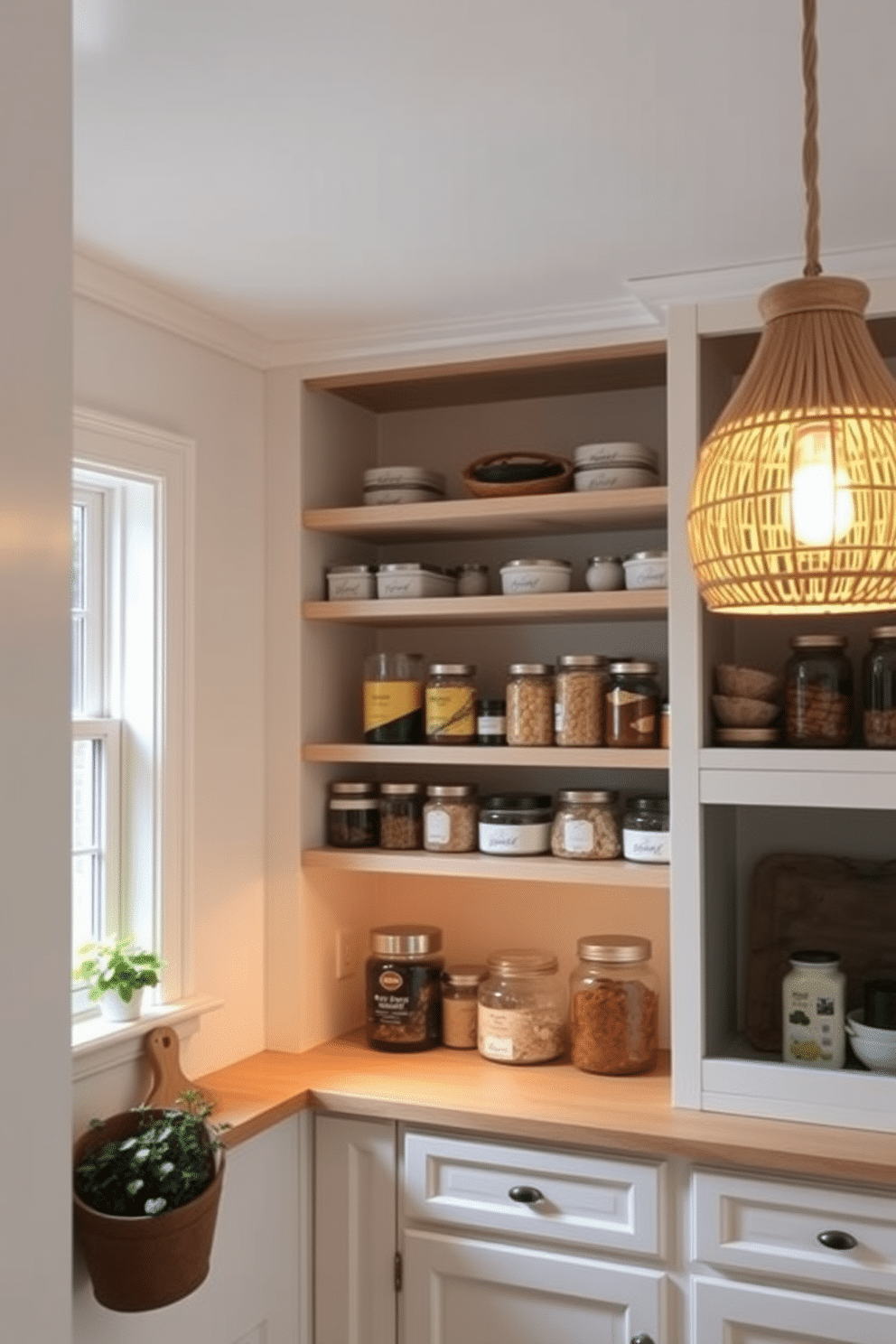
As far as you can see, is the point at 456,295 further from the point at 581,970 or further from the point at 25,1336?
the point at 25,1336

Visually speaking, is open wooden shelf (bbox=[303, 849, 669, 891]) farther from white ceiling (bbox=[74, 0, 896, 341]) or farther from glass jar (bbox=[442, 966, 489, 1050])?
white ceiling (bbox=[74, 0, 896, 341])

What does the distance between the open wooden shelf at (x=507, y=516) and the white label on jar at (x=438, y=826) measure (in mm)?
650

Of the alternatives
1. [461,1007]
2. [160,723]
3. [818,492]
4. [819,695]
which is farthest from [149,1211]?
[818,492]

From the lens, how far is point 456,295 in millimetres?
2666

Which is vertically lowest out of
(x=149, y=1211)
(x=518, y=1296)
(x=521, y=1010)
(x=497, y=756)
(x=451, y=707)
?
(x=518, y=1296)

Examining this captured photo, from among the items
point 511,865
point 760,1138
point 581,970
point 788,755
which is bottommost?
point 760,1138

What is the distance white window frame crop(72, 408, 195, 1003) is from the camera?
264 cm

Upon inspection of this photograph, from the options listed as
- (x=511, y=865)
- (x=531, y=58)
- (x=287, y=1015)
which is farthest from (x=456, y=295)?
(x=287, y=1015)

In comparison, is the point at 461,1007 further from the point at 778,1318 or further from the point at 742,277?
the point at 742,277

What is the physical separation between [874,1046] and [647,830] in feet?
1.94

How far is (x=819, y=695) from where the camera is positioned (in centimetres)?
246

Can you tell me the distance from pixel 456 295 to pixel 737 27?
3.73 ft

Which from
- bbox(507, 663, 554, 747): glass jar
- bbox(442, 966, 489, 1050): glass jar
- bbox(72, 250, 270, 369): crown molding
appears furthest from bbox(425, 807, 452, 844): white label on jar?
bbox(72, 250, 270, 369): crown molding

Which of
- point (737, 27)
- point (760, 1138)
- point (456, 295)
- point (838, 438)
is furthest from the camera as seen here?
point (456, 295)
